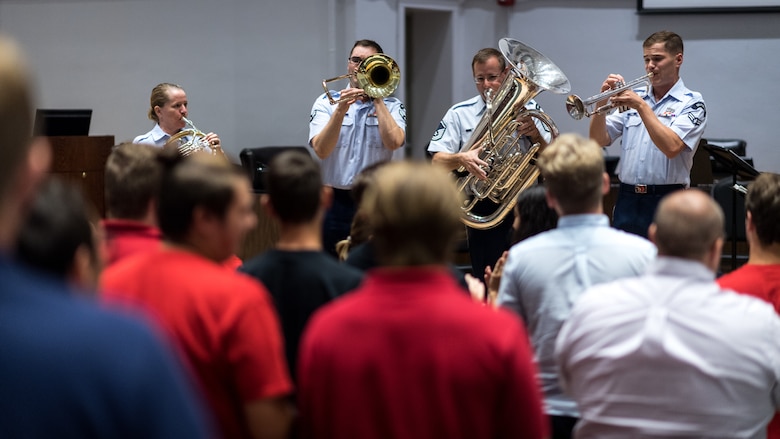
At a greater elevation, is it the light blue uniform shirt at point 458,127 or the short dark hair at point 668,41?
the short dark hair at point 668,41

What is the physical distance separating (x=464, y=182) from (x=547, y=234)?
2428 mm

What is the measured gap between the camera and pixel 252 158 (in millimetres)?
7309

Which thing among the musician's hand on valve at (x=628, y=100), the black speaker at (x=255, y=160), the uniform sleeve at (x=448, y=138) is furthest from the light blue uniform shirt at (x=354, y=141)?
the black speaker at (x=255, y=160)

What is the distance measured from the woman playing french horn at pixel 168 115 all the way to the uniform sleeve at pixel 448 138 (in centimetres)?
109

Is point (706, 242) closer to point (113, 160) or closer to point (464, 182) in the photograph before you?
point (113, 160)

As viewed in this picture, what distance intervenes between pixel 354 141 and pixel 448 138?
1.56 ft

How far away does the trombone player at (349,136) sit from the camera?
15.5 feet

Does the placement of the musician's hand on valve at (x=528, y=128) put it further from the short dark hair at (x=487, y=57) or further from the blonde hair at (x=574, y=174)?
the blonde hair at (x=574, y=174)

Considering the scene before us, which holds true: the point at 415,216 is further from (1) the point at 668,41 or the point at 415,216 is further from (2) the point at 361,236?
(1) the point at 668,41

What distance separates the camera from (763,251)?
8.45 feet

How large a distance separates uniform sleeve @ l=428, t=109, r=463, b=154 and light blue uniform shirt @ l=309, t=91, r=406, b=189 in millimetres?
180

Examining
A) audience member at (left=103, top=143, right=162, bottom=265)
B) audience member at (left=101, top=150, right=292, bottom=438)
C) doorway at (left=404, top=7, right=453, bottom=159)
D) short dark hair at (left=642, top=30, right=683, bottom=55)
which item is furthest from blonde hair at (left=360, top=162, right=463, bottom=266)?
doorway at (left=404, top=7, right=453, bottom=159)

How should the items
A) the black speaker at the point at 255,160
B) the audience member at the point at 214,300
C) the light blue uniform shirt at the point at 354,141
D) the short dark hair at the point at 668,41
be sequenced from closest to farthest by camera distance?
the audience member at the point at 214,300 → the short dark hair at the point at 668,41 → the light blue uniform shirt at the point at 354,141 → the black speaker at the point at 255,160

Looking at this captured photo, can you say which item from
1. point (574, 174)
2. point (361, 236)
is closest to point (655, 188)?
point (361, 236)
